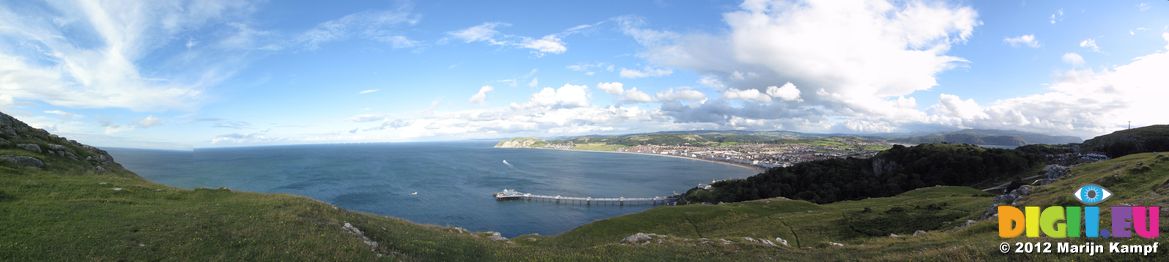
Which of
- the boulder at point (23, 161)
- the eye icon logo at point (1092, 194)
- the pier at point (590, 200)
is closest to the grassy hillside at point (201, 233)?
the boulder at point (23, 161)

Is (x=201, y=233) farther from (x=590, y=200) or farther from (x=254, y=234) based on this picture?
(x=590, y=200)

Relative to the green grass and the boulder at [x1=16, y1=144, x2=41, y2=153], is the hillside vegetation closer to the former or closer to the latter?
the green grass

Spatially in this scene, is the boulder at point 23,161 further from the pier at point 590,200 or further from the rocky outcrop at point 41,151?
the pier at point 590,200

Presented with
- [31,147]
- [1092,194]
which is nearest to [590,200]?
[1092,194]

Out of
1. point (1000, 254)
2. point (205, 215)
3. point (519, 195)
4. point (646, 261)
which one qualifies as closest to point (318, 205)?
point (205, 215)

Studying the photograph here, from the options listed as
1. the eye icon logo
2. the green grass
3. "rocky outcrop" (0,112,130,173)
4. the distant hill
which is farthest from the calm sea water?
the distant hill

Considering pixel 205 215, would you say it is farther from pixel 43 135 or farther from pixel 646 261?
pixel 43 135
